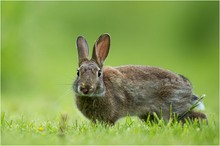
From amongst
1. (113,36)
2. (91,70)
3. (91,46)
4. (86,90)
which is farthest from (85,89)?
(113,36)

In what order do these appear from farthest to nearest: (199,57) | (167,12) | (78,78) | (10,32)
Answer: (167,12), (199,57), (10,32), (78,78)

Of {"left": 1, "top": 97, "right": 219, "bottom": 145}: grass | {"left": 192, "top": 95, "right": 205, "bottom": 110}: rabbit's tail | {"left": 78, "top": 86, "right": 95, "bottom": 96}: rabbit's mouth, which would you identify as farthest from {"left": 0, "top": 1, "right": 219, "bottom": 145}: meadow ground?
{"left": 192, "top": 95, "right": 205, "bottom": 110}: rabbit's tail

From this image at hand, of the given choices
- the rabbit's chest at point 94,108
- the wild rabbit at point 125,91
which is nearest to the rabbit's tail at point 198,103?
the wild rabbit at point 125,91

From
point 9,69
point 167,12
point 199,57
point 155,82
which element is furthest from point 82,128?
point 167,12

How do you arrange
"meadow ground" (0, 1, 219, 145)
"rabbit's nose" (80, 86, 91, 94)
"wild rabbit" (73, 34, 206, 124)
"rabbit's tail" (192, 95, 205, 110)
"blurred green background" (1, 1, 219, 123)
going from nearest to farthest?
"meadow ground" (0, 1, 219, 145) → "rabbit's nose" (80, 86, 91, 94) → "wild rabbit" (73, 34, 206, 124) → "rabbit's tail" (192, 95, 205, 110) → "blurred green background" (1, 1, 219, 123)

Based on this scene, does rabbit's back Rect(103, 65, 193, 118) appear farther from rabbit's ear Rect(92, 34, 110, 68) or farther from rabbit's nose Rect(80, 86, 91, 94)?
rabbit's nose Rect(80, 86, 91, 94)

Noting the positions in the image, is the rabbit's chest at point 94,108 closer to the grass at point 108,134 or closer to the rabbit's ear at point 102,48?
the rabbit's ear at point 102,48

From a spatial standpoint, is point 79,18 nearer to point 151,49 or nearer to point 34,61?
point 151,49
